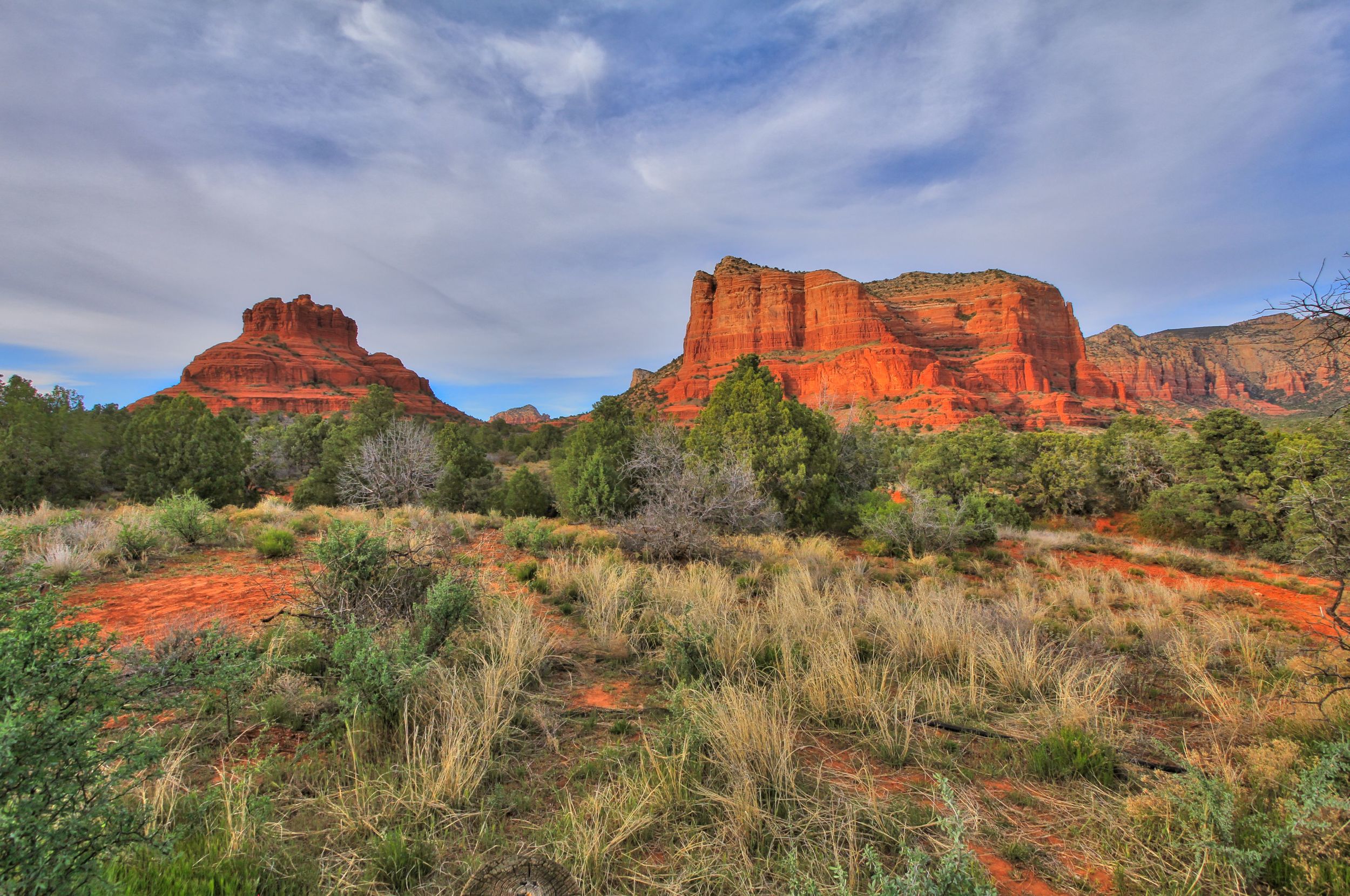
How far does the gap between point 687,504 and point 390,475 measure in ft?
39.9

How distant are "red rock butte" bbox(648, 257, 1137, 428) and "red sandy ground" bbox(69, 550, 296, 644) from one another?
69.1 meters

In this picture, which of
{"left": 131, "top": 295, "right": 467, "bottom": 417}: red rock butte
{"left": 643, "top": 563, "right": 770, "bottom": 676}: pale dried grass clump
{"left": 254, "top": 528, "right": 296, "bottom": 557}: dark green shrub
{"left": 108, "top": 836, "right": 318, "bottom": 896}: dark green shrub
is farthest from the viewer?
{"left": 131, "top": 295, "right": 467, "bottom": 417}: red rock butte

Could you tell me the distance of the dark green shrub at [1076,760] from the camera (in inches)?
115

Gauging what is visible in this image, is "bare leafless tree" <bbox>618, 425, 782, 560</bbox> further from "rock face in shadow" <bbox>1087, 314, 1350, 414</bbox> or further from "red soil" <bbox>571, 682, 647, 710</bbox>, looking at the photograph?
"rock face in shadow" <bbox>1087, 314, 1350, 414</bbox>

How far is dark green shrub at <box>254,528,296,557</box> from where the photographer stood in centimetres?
794

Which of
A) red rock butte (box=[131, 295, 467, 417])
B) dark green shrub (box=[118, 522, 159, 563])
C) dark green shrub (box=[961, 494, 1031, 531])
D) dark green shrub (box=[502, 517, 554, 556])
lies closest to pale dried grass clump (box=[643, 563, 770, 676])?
dark green shrub (box=[502, 517, 554, 556])

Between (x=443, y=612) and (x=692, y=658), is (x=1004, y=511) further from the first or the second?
(x=443, y=612)

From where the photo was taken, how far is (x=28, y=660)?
1623mm

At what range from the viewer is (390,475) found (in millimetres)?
16812

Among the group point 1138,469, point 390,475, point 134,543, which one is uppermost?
point 390,475

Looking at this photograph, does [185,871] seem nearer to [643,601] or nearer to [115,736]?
[115,736]

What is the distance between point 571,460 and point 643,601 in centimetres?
1054

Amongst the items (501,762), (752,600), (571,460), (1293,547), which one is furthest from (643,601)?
(1293,547)

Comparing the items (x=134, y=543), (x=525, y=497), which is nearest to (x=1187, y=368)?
(x=525, y=497)
